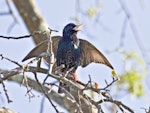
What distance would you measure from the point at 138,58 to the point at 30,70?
2.79 m

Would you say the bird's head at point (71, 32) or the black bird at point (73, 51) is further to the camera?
the bird's head at point (71, 32)

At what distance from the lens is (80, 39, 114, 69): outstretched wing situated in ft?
16.4

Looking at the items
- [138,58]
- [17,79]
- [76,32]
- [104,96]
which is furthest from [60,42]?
[104,96]

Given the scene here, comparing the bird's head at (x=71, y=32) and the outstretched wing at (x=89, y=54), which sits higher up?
the bird's head at (x=71, y=32)

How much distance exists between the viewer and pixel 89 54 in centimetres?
517

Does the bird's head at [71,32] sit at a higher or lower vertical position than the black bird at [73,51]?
higher

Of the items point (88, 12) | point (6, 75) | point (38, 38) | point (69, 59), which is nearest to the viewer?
point (6, 75)

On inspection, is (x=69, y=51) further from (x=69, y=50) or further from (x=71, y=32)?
(x=71, y=32)

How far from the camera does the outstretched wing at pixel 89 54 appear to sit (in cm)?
499

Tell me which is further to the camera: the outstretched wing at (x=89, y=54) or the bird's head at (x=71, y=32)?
the bird's head at (x=71, y=32)

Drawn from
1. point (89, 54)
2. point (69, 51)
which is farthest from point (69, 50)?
point (89, 54)

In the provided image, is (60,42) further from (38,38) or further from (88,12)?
(88,12)

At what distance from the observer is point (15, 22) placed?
229 inches

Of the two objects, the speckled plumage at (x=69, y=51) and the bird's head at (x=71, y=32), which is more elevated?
the bird's head at (x=71, y=32)
